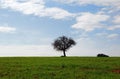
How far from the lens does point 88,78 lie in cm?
3519

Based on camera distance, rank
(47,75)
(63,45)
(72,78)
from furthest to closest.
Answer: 1. (63,45)
2. (47,75)
3. (72,78)

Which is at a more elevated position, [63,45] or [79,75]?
[63,45]

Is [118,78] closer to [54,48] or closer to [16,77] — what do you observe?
[16,77]

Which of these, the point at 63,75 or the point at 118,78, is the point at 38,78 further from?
the point at 118,78

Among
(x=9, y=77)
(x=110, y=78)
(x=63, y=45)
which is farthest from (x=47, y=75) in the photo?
(x=63, y=45)

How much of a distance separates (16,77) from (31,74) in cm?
253

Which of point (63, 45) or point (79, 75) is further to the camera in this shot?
point (63, 45)

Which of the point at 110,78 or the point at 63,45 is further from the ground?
the point at 63,45

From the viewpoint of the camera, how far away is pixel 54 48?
14312 centimetres

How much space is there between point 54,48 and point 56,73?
104 m

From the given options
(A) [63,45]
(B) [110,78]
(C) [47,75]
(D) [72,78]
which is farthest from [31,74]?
(A) [63,45]

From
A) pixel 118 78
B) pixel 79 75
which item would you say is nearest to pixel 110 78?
pixel 118 78

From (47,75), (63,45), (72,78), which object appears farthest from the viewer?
(63,45)

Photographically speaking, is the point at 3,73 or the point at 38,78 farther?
the point at 3,73
